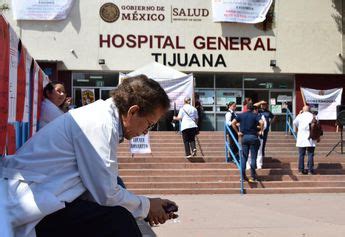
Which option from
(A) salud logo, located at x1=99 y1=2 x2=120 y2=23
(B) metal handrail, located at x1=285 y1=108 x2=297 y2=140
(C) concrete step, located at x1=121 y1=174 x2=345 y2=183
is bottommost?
(C) concrete step, located at x1=121 y1=174 x2=345 y2=183

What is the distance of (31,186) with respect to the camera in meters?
2.61

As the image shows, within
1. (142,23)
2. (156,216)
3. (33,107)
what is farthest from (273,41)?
(156,216)

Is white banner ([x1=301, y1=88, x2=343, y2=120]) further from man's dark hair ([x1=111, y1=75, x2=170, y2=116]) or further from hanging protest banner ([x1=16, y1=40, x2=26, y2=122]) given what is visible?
man's dark hair ([x1=111, y1=75, x2=170, y2=116])

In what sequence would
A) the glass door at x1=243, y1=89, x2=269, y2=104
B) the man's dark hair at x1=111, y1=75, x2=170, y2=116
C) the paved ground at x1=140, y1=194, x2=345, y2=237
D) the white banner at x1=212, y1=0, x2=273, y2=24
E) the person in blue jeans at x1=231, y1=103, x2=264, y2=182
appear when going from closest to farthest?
the man's dark hair at x1=111, y1=75, x2=170, y2=116 < the paved ground at x1=140, y1=194, x2=345, y2=237 < the person in blue jeans at x1=231, y1=103, x2=264, y2=182 < the white banner at x1=212, y1=0, x2=273, y2=24 < the glass door at x1=243, y1=89, x2=269, y2=104

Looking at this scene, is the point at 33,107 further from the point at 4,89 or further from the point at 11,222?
the point at 11,222

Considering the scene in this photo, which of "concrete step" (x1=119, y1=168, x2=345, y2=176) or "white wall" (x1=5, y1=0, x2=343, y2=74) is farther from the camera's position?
"white wall" (x1=5, y1=0, x2=343, y2=74)

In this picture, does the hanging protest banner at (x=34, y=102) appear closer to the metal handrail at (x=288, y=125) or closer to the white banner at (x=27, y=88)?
the white banner at (x=27, y=88)

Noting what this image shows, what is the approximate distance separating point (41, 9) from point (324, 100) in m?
12.0

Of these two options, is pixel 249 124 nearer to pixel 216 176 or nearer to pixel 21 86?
pixel 216 176

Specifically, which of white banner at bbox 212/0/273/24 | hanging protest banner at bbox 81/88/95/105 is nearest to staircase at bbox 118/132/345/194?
hanging protest banner at bbox 81/88/95/105

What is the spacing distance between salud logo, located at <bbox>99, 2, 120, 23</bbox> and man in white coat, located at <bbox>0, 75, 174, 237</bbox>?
19.9 m

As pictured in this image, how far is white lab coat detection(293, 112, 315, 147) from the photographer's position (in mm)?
13070

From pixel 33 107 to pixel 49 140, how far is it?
223 cm

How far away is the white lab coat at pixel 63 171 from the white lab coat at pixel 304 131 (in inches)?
426
